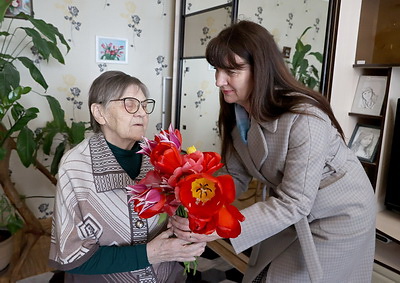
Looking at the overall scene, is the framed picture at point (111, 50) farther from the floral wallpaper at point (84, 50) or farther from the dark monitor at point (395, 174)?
the dark monitor at point (395, 174)

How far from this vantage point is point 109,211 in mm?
1025

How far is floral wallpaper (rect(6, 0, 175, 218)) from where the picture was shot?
275cm

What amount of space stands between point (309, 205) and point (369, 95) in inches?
44.5

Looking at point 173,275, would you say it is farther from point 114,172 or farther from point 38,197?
point 38,197

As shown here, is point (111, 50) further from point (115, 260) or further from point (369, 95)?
point (115, 260)

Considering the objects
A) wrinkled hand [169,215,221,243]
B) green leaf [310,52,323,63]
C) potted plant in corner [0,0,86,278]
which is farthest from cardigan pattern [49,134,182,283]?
green leaf [310,52,323,63]

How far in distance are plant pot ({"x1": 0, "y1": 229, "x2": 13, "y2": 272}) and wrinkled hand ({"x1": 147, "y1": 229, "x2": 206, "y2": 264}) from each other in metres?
1.71

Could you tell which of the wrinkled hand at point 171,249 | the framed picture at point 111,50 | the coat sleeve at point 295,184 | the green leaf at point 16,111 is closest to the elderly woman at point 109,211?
the wrinkled hand at point 171,249

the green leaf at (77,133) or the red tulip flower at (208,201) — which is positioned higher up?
the red tulip flower at (208,201)

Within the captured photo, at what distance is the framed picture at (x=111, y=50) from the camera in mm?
2967

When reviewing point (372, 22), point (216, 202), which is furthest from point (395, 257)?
point (216, 202)

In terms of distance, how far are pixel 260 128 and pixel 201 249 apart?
1.51ft

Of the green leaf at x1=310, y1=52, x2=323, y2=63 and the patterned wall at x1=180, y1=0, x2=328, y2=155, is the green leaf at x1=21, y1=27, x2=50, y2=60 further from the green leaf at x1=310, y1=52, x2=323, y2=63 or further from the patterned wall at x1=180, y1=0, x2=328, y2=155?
the green leaf at x1=310, y1=52, x2=323, y2=63

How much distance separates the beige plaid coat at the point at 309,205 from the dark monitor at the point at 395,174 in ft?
2.34
